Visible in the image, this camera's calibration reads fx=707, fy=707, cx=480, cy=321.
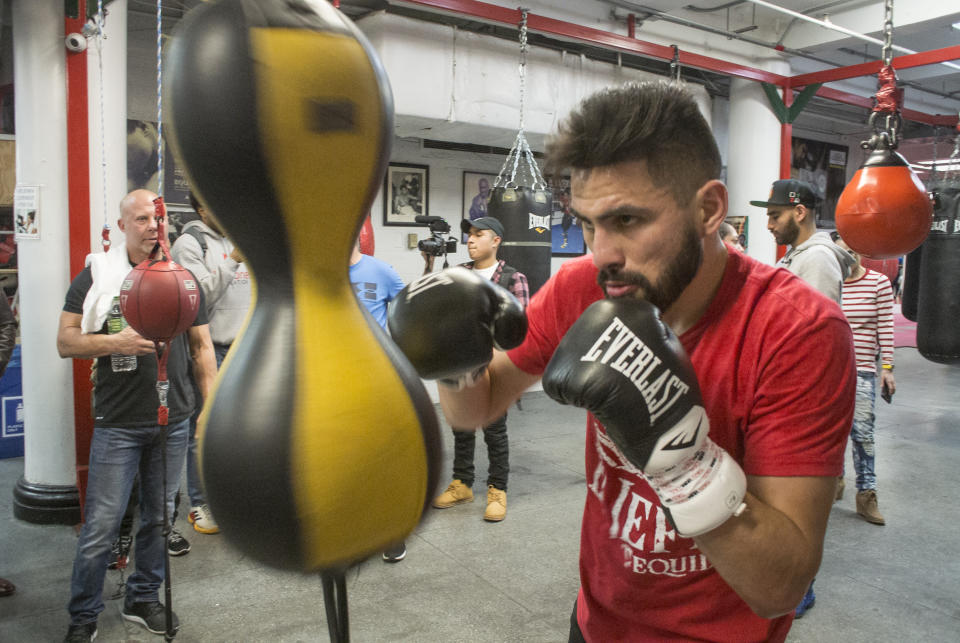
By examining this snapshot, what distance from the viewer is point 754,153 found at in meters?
6.76

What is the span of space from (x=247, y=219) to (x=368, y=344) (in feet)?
0.38

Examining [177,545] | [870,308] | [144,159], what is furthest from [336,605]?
[144,159]

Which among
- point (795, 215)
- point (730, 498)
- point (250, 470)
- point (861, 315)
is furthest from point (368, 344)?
point (861, 315)

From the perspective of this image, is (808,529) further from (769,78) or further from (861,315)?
(769,78)

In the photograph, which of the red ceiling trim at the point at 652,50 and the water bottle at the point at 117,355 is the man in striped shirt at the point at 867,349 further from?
the water bottle at the point at 117,355

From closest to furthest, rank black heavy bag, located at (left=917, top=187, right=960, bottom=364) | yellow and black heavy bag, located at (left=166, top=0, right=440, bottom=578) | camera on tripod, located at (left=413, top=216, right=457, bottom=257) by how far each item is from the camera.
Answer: yellow and black heavy bag, located at (left=166, top=0, right=440, bottom=578)
black heavy bag, located at (left=917, top=187, right=960, bottom=364)
camera on tripod, located at (left=413, top=216, right=457, bottom=257)

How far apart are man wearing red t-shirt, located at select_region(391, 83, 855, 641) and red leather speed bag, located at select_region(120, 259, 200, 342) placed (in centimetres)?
112

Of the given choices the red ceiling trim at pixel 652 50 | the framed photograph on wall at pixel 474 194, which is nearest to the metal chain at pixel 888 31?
the red ceiling trim at pixel 652 50

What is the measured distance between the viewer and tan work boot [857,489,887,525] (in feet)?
11.8

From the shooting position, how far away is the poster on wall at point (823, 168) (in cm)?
947

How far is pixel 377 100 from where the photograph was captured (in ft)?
1.59

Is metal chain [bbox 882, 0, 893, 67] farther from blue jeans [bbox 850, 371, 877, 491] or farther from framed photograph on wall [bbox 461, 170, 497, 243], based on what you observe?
framed photograph on wall [bbox 461, 170, 497, 243]

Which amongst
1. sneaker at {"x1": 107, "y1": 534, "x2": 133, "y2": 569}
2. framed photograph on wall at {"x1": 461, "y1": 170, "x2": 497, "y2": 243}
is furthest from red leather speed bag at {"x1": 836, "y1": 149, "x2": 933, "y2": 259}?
framed photograph on wall at {"x1": 461, "y1": 170, "x2": 497, "y2": 243}

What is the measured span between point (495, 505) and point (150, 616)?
1665 mm
